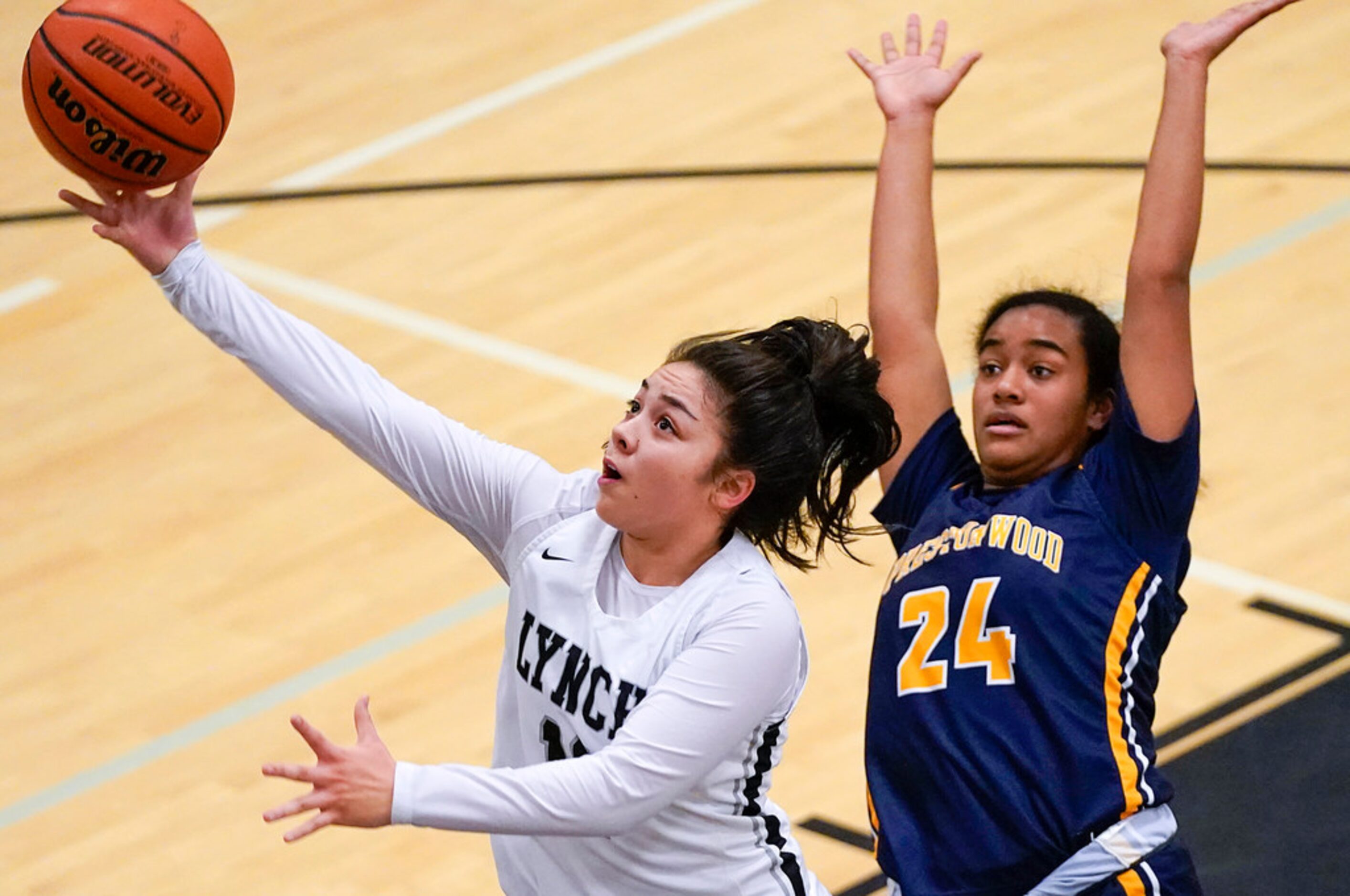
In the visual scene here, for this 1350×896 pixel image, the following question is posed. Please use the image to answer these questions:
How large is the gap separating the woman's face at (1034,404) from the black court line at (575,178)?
423 centimetres

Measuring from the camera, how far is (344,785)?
2.84 meters

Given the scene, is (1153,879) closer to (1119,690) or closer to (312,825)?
(1119,690)

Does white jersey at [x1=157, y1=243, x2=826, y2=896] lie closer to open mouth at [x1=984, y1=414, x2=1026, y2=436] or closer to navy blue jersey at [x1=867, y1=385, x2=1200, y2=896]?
navy blue jersey at [x1=867, y1=385, x2=1200, y2=896]

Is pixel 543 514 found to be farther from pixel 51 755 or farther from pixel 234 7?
pixel 234 7

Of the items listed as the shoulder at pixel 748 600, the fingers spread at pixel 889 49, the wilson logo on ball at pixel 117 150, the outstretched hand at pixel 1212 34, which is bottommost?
the shoulder at pixel 748 600

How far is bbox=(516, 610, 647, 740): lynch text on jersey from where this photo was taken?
3182mm

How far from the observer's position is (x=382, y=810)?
286 cm

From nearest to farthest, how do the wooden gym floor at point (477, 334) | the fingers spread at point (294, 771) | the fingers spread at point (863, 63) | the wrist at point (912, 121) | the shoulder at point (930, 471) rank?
the fingers spread at point (294, 771)
the shoulder at point (930, 471)
the wrist at point (912, 121)
the fingers spread at point (863, 63)
the wooden gym floor at point (477, 334)

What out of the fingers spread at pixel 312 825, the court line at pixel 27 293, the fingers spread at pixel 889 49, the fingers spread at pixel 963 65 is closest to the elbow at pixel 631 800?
the fingers spread at pixel 312 825

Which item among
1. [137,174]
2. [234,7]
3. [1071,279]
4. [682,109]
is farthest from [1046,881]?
[234,7]

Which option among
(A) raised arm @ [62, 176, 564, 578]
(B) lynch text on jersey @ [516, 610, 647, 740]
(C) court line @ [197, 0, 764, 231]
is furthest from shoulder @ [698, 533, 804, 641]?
(C) court line @ [197, 0, 764, 231]

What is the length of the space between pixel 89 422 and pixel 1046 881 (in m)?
4.20

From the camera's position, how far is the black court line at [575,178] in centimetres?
800

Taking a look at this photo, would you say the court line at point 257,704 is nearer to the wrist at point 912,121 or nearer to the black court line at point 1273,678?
the black court line at point 1273,678
